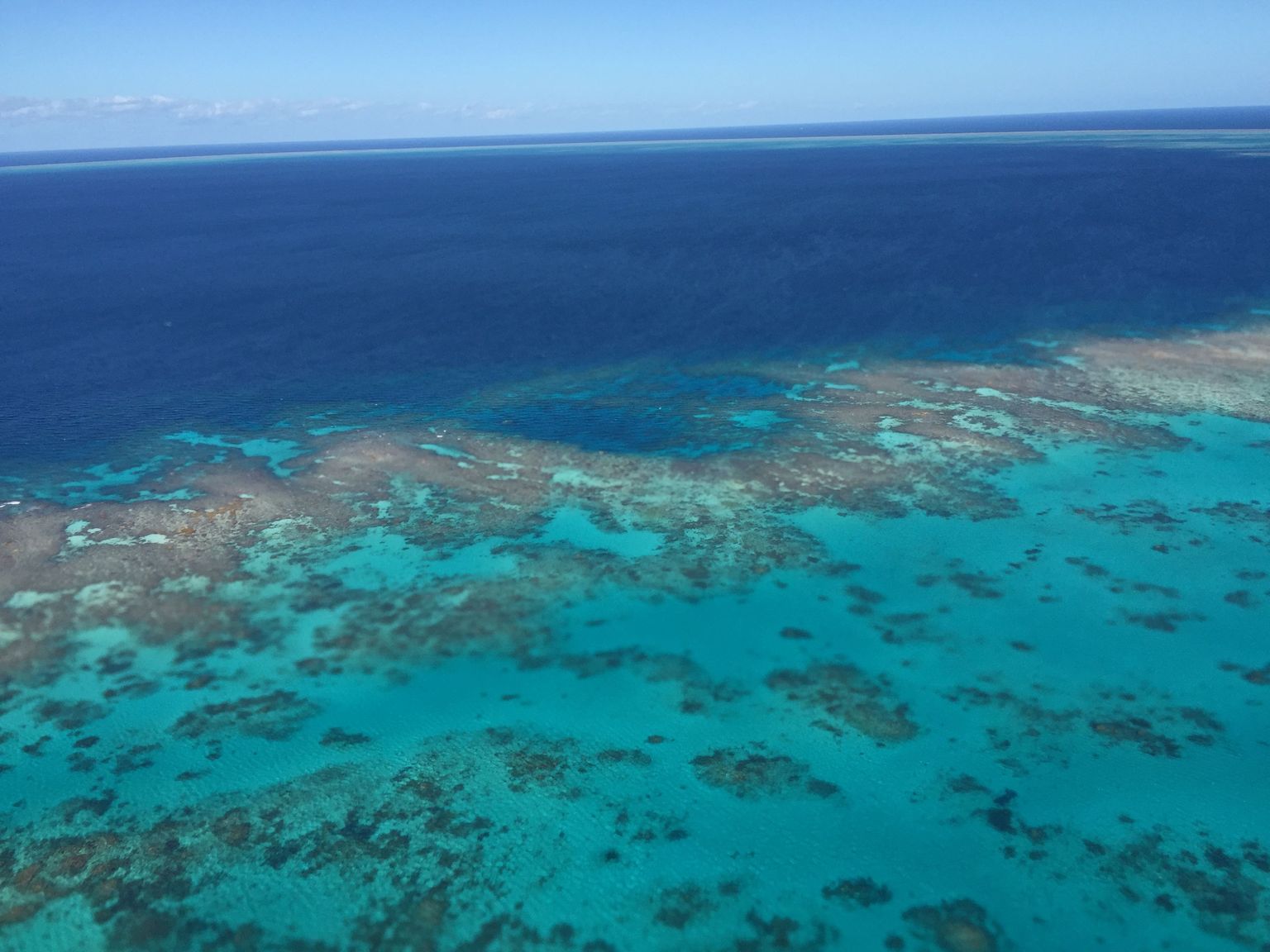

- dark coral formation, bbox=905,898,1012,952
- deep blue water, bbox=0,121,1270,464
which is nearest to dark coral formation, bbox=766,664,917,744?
dark coral formation, bbox=905,898,1012,952

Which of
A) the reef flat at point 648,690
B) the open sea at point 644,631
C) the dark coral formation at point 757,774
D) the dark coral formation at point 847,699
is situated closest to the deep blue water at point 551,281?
the open sea at point 644,631

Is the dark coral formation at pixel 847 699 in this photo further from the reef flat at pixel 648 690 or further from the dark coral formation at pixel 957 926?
the dark coral formation at pixel 957 926

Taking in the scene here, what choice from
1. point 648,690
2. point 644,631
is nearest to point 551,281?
point 644,631

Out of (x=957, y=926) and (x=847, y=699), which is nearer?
(x=957, y=926)

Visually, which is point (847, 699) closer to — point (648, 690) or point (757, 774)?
point (757, 774)

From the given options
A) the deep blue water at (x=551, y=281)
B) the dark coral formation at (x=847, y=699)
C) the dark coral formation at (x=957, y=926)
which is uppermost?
the deep blue water at (x=551, y=281)

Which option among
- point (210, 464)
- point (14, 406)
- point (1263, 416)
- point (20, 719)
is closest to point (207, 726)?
point (20, 719)
